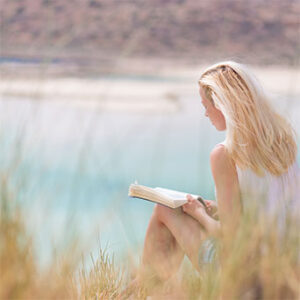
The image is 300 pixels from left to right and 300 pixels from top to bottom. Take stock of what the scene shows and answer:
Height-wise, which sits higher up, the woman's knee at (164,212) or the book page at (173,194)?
the book page at (173,194)

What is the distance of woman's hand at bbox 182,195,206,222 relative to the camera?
2875 mm

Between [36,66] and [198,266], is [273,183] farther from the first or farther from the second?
[36,66]

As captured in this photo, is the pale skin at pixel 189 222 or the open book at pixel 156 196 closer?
the pale skin at pixel 189 222

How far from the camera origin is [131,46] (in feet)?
6.83

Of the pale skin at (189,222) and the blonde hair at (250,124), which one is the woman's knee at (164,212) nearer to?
the pale skin at (189,222)

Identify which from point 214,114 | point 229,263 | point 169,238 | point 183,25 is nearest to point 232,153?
point 214,114

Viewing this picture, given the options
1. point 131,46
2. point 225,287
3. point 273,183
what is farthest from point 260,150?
point 225,287

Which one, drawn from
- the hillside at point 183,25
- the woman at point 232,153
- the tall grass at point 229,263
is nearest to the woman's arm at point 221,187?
the woman at point 232,153

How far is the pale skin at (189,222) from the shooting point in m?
2.63

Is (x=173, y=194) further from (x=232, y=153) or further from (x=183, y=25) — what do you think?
(x=183, y=25)

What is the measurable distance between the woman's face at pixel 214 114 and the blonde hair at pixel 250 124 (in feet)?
0.36

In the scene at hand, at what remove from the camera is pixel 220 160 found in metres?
2.71

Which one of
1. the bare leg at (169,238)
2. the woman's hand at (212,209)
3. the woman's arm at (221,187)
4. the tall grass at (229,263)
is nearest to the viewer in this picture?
the tall grass at (229,263)

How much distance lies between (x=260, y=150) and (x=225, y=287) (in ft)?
3.38
